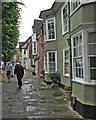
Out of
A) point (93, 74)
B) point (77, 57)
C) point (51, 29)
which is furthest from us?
point (51, 29)

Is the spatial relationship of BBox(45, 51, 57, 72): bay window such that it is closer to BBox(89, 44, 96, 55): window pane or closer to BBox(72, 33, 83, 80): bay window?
BBox(72, 33, 83, 80): bay window

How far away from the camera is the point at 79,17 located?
20.3ft

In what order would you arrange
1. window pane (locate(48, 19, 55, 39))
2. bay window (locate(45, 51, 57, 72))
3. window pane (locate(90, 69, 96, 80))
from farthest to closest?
window pane (locate(48, 19, 55, 39))
bay window (locate(45, 51, 57, 72))
window pane (locate(90, 69, 96, 80))

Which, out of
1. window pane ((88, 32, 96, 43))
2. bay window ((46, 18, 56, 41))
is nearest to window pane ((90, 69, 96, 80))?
window pane ((88, 32, 96, 43))

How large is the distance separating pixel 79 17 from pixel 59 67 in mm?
7095

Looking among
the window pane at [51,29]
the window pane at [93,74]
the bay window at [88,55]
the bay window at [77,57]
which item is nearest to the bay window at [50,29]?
the window pane at [51,29]

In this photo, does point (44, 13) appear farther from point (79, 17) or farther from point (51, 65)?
point (79, 17)

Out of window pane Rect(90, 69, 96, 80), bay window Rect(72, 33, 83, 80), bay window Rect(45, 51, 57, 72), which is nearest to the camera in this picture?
window pane Rect(90, 69, 96, 80)

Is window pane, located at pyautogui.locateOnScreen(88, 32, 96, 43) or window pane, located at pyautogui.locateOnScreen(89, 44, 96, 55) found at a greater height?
window pane, located at pyautogui.locateOnScreen(88, 32, 96, 43)

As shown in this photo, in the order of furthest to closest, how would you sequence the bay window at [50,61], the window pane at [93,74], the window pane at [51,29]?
the window pane at [51,29] < the bay window at [50,61] < the window pane at [93,74]

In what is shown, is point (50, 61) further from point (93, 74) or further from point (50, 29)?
point (93, 74)

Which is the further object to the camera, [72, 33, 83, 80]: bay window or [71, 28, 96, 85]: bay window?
[72, 33, 83, 80]: bay window

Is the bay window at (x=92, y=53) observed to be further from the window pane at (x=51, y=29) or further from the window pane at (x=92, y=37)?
the window pane at (x=51, y=29)

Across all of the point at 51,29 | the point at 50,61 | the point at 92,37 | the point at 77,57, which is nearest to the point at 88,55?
the point at 92,37
